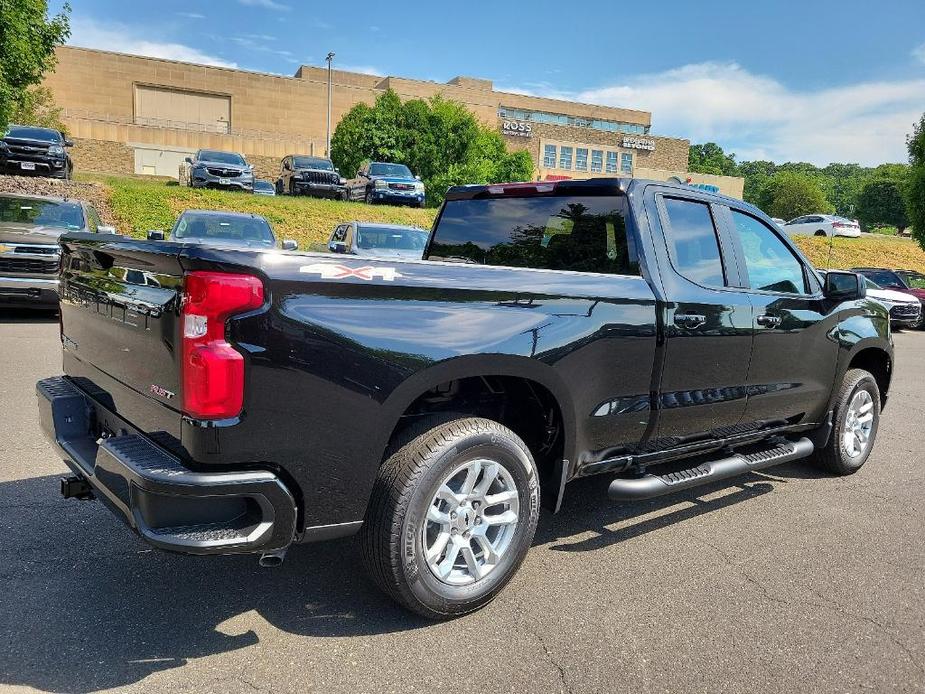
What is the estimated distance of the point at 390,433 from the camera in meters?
2.89

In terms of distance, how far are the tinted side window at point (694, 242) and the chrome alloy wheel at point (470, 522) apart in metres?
1.65

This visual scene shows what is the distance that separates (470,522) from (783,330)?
2564mm

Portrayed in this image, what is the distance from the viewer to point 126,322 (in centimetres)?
295

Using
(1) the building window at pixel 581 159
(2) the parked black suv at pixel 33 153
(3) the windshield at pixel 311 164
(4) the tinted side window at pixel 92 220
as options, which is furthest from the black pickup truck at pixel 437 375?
(1) the building window at pixel 581 159

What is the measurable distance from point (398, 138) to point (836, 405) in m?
35.3

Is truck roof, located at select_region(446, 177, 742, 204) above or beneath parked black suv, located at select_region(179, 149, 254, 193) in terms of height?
beneath

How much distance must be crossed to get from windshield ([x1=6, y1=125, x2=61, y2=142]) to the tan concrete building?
116 ft

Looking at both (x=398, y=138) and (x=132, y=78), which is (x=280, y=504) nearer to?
(x=398, y=138)

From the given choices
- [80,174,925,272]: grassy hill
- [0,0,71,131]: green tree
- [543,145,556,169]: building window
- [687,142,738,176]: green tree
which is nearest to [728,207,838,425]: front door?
[0,0,71,131]: green tree

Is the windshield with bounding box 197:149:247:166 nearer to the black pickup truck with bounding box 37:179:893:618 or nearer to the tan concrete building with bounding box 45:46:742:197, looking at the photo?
the black pickup truck with bounding box 37:179:893:618

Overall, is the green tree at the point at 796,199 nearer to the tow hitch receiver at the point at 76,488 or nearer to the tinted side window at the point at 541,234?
the tinted side window at the point at 541,234

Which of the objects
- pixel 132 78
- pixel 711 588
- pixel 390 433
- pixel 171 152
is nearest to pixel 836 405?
pixel 711 588

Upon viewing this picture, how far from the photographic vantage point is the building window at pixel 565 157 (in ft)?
254

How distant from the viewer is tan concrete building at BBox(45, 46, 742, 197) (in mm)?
55969
